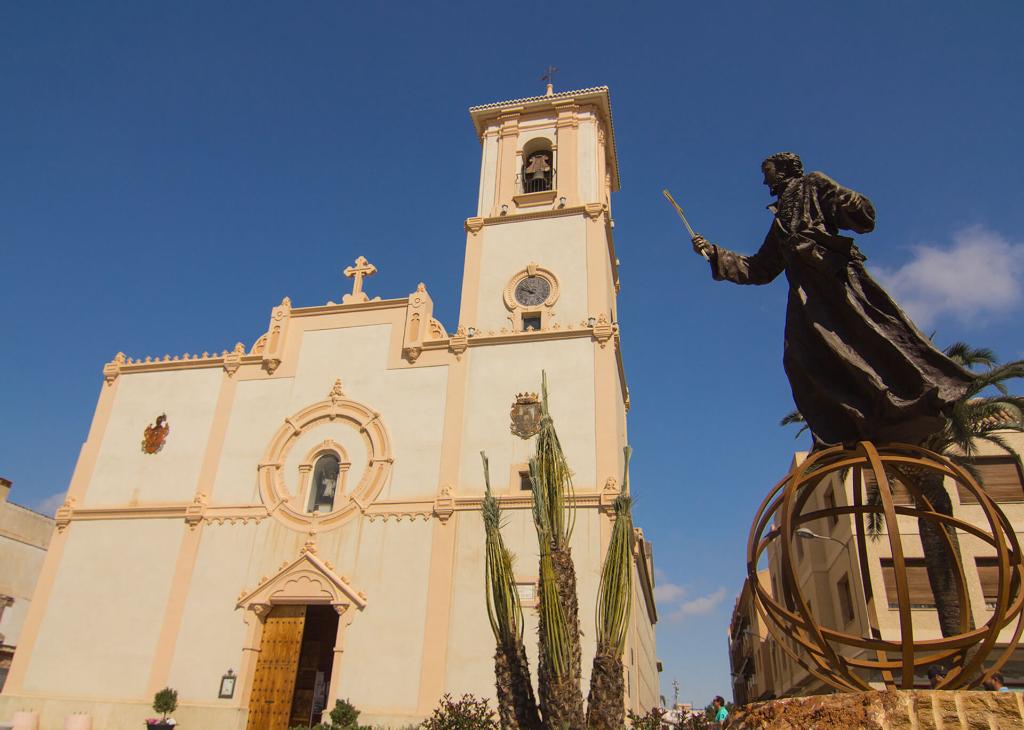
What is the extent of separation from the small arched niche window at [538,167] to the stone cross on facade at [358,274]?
5673 millimetres

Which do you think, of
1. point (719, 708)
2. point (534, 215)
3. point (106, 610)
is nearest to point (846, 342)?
point (719, 708)

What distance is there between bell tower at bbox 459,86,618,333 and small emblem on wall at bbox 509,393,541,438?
7.32ft

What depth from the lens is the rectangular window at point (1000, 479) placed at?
2280 centimetres

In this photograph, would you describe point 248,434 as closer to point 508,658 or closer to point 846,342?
point 508,658

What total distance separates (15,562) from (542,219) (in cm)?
2537

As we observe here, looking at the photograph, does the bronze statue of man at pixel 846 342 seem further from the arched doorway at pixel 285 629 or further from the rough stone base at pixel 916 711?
the arched doorway at pixel 285 629

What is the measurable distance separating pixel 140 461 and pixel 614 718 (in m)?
16.3

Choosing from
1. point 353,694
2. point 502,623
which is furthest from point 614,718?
point 353,694

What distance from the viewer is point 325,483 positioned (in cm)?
2017

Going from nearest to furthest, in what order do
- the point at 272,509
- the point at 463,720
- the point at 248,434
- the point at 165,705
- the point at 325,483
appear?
1. the point at 463,720
2. the point at 165,705
3. the point at 272,509
4. the point at 325,483
5. the point at 248,434

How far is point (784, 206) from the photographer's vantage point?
566 centimetres

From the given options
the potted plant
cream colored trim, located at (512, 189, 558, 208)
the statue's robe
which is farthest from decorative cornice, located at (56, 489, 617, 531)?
the statue's robe

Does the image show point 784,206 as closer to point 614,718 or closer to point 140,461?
point 614,718

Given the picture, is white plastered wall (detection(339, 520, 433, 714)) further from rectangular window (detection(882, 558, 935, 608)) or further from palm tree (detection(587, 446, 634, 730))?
rectangular window (detection(882, 558, 935, 608))
